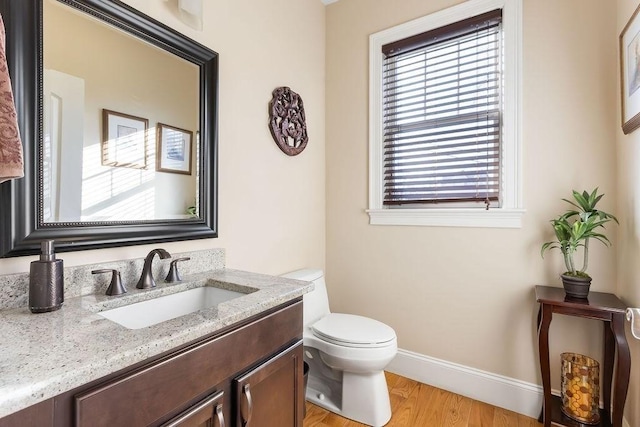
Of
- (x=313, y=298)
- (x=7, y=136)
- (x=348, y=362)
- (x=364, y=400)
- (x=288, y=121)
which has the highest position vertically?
(x=288, y=121)

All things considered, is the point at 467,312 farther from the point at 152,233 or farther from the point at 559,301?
the point at 152,233

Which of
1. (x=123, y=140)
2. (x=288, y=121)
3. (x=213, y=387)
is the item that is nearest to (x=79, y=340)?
(x=213, y=387)

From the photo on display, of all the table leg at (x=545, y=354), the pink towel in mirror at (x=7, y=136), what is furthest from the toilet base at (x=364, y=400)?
the pink towel in mirror at (x=7, y=136)

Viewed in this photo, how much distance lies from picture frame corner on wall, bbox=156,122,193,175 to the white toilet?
983 mm

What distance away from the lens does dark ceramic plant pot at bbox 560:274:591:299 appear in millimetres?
1536

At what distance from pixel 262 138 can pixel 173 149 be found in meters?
0.59

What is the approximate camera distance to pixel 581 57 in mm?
1688

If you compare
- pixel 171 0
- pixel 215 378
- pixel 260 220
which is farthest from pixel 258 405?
pixel 171 0

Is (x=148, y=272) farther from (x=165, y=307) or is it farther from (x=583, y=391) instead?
(x=583, y=391)

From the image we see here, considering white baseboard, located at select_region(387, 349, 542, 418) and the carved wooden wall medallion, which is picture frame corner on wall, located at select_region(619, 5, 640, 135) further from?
the carved wooden wall medallion

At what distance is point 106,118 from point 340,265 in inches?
70.5

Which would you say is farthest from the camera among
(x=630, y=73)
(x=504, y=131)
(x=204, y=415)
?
(x=504, y=131)

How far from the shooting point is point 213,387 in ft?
2.92

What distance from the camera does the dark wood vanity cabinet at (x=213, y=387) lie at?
643 millimetres
